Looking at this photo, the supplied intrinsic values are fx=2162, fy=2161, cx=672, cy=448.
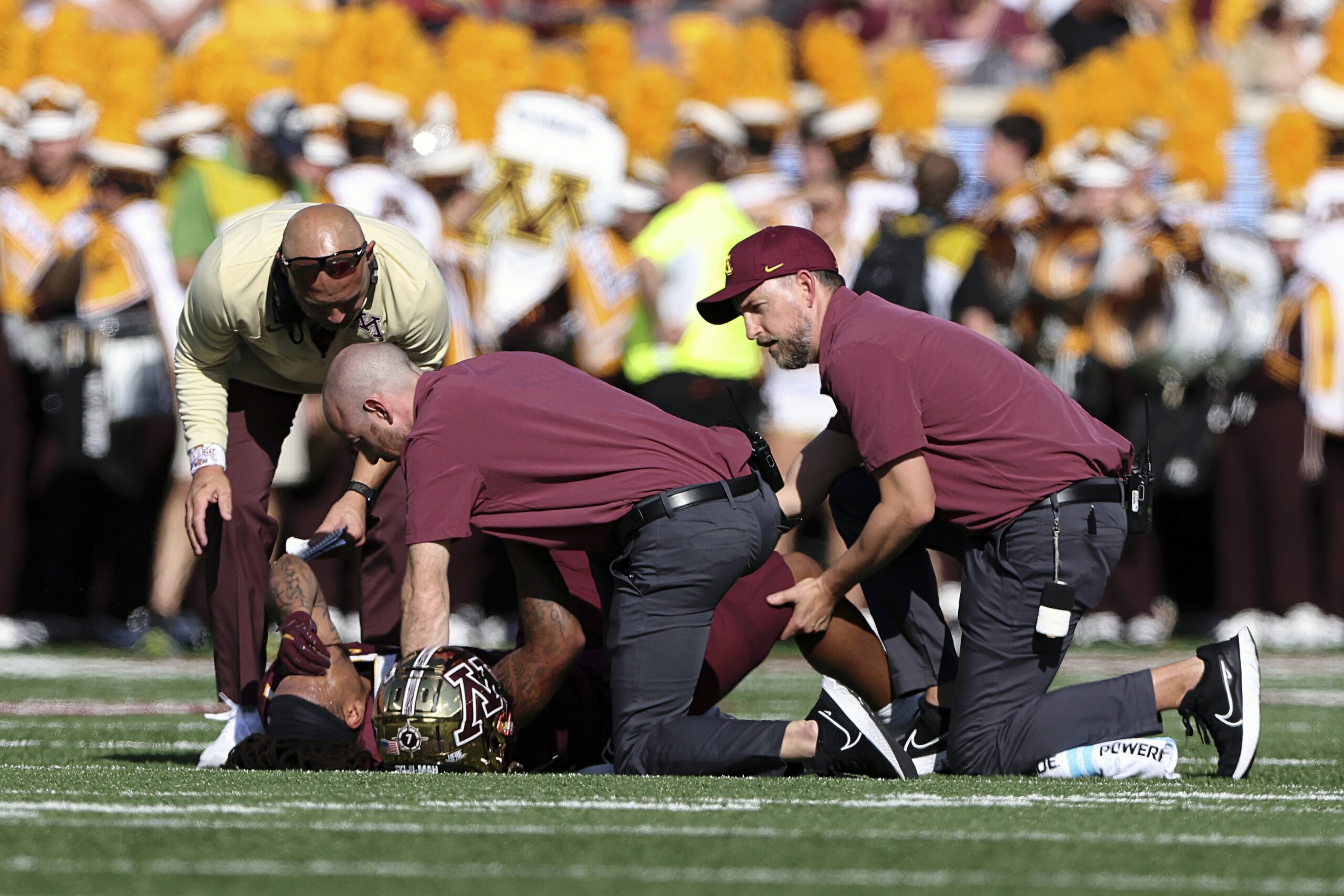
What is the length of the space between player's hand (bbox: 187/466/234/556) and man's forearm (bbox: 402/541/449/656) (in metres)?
1.23

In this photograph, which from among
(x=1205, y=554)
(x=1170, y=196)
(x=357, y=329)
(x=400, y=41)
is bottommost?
(x=1205, y=554)

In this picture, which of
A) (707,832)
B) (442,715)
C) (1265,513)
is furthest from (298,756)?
(1265,513)

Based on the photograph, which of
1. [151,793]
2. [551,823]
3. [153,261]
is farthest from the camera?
[153,261]

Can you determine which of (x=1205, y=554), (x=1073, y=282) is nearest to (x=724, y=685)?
(x=1073, y=282)

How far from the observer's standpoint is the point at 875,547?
5.88 meters

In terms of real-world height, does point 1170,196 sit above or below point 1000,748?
above

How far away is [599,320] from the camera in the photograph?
38.5ft

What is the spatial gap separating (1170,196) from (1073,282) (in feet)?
5.27

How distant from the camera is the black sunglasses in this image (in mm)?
6336

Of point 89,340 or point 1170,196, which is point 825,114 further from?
point 89,340

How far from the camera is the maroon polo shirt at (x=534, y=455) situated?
5.68 metres

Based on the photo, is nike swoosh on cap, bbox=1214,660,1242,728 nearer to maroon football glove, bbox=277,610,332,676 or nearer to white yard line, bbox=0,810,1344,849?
white yard line, bbox=0,810,1344,849

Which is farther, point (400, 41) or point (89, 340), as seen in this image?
point (400, 41)

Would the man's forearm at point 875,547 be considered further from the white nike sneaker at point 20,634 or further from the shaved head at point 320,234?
the white nike sneaker at point 20,634
